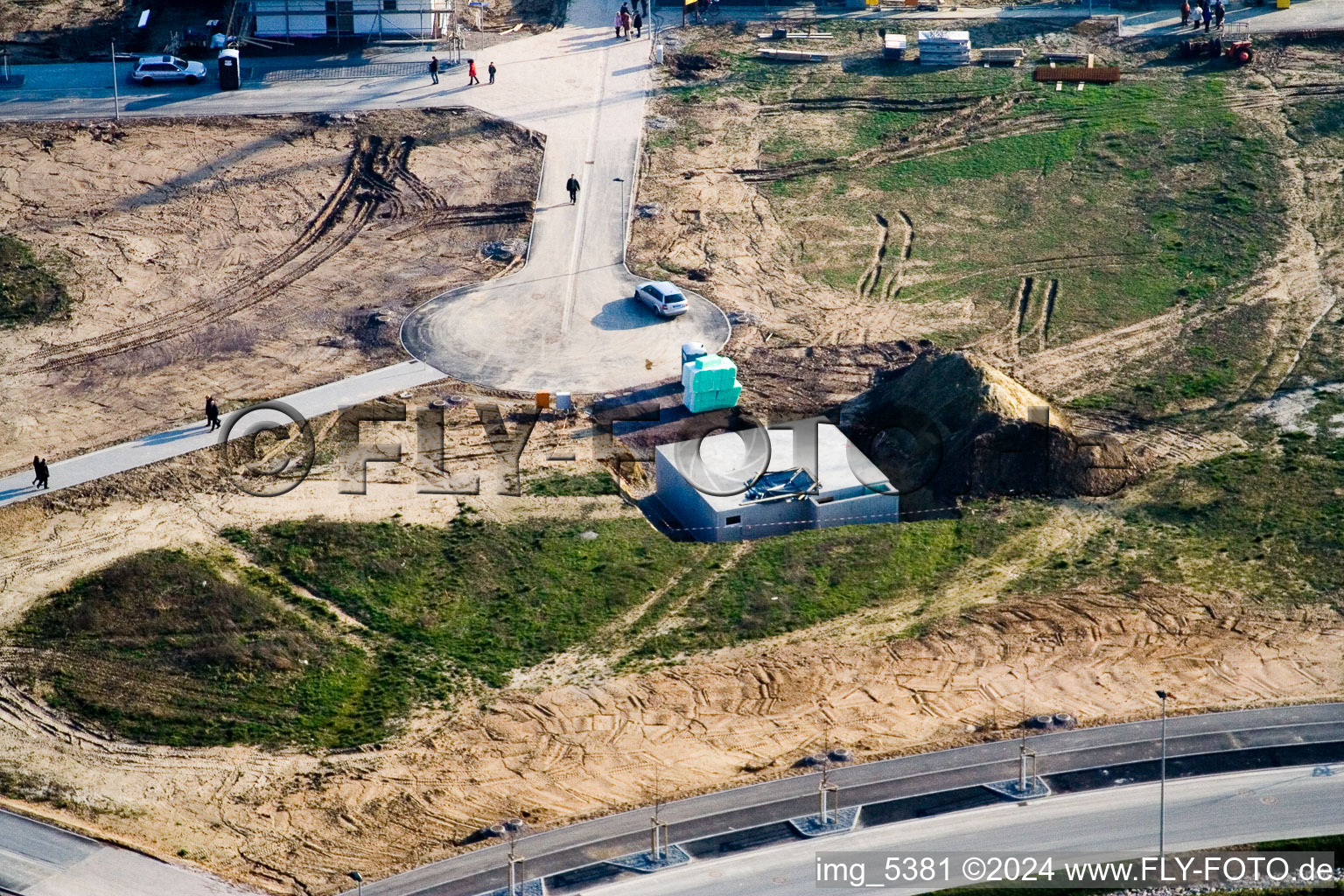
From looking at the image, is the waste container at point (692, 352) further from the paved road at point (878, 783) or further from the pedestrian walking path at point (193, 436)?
the paved road at point (878, 783)

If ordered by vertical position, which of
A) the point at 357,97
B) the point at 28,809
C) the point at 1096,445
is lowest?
the point at 28,809

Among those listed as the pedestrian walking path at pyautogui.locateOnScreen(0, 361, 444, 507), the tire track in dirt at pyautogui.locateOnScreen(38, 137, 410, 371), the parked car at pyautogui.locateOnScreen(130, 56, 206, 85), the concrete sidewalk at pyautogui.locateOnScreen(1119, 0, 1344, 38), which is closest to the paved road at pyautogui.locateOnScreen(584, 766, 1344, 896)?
the pedestrian walking path at pyautogui.locateOnScreen(0, 361, 444, 507)

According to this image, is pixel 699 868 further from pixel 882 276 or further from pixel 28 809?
pixel 882 276

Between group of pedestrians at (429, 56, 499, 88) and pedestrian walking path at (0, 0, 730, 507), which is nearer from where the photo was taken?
pedestrian walking path at (0, 0, 730, 507)

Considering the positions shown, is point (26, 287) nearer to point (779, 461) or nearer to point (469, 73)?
point (469, 73)

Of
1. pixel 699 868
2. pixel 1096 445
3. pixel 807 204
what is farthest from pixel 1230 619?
pixel 807 204

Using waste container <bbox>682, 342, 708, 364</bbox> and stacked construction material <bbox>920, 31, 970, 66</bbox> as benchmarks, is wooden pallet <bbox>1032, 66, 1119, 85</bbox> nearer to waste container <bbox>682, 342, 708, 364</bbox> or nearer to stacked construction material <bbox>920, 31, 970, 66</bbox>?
stacked construction material <bbox>920, 31, 970, 66</bbox>
